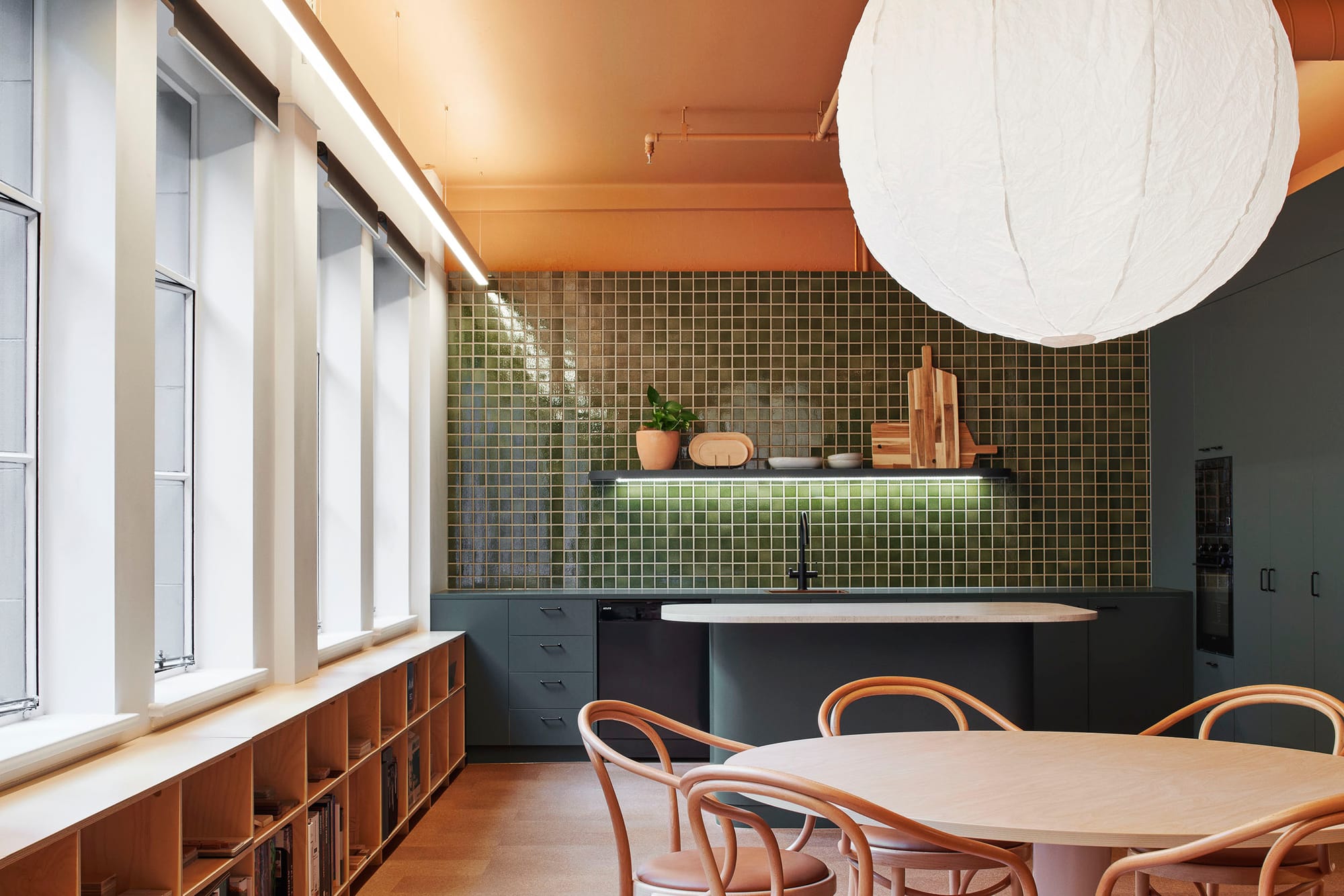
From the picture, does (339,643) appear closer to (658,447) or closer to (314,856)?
(314,856)

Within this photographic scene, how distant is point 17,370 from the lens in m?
2.53

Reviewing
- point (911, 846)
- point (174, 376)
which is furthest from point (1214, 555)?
point (174, 376)

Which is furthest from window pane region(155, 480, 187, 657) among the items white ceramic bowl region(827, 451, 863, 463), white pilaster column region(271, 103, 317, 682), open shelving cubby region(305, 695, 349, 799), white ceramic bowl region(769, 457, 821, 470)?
white ceramic bowl region(827, 451, 863, 463)

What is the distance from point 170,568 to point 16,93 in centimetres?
152

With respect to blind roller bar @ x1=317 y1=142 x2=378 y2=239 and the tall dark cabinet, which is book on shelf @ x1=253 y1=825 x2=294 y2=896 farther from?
the tall dark cabinet

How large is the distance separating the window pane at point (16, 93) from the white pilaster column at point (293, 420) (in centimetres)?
110

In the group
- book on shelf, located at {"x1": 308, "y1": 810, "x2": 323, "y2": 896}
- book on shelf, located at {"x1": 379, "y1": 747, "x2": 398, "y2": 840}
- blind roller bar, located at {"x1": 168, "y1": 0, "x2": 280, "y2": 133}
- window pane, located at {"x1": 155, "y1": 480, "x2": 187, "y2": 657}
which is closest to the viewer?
blind roller bar, located at {"x1": 168, "y1": 0, "x2": 280, "y2": 133}

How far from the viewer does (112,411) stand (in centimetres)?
257

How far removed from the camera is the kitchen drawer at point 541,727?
5.53 m

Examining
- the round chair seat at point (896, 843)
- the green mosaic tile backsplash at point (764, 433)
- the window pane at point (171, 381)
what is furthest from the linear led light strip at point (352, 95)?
the round chair seat at point (896, 843)

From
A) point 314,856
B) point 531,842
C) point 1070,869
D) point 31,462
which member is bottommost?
point 531,842

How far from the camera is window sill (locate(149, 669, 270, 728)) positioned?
280cm

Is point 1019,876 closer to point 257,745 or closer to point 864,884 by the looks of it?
point 864,884

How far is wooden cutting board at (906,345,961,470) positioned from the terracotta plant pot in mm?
1397
